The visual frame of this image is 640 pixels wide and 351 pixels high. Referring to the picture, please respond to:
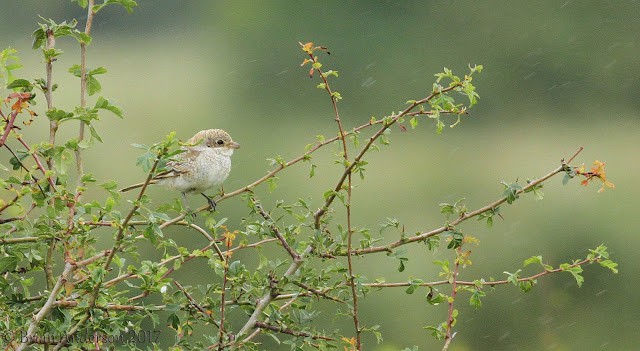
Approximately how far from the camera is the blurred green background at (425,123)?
11633mm

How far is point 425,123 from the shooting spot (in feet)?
72.4

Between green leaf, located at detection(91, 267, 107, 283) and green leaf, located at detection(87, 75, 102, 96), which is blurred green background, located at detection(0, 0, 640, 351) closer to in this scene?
green leaf, located at detection(87, 75, 102, 96)

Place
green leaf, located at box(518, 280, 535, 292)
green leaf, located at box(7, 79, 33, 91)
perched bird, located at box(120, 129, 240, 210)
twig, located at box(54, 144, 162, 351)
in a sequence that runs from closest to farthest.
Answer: twig, located at box(54, 144, 162, 351), green leaf, located at box(7, 79, 33, 91), green leaf, located at box(518, 280, 535, 292), perched bird, located at box(120, 129, 240, 210)

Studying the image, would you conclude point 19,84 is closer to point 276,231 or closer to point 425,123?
point 276,231

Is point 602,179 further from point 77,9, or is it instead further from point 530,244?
point 77,9

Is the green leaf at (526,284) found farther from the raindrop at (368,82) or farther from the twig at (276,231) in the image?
the raindrop at (368,82)

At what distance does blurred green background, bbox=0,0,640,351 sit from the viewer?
1163 centimetres

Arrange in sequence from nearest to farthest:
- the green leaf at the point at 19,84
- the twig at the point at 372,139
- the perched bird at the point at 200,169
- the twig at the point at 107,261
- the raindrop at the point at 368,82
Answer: the twig at the point at 107,261 < the green leaf at the point at 19,84 < the twig at the point at 372,139 < the perched bird at the point at 200,169 < the raindrop at the point at 368,82

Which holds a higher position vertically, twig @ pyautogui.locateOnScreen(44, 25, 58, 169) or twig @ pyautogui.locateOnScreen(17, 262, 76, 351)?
twig @ pyautogui.locateOnScreen(44, 25, 58, 169)

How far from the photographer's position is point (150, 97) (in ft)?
60.6

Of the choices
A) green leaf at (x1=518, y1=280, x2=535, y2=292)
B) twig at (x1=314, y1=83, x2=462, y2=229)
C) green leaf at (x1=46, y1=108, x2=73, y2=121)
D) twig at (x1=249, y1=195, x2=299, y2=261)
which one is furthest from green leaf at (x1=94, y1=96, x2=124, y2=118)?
green leaf at (x1=518, y1=280, x2=535, y2=292)

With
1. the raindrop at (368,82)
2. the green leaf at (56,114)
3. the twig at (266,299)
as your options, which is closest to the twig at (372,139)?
the twig at (266,299)

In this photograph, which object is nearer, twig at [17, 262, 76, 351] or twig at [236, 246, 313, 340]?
twig at [17, 262, 76, 351]

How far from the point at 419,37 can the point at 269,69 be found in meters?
4.74
